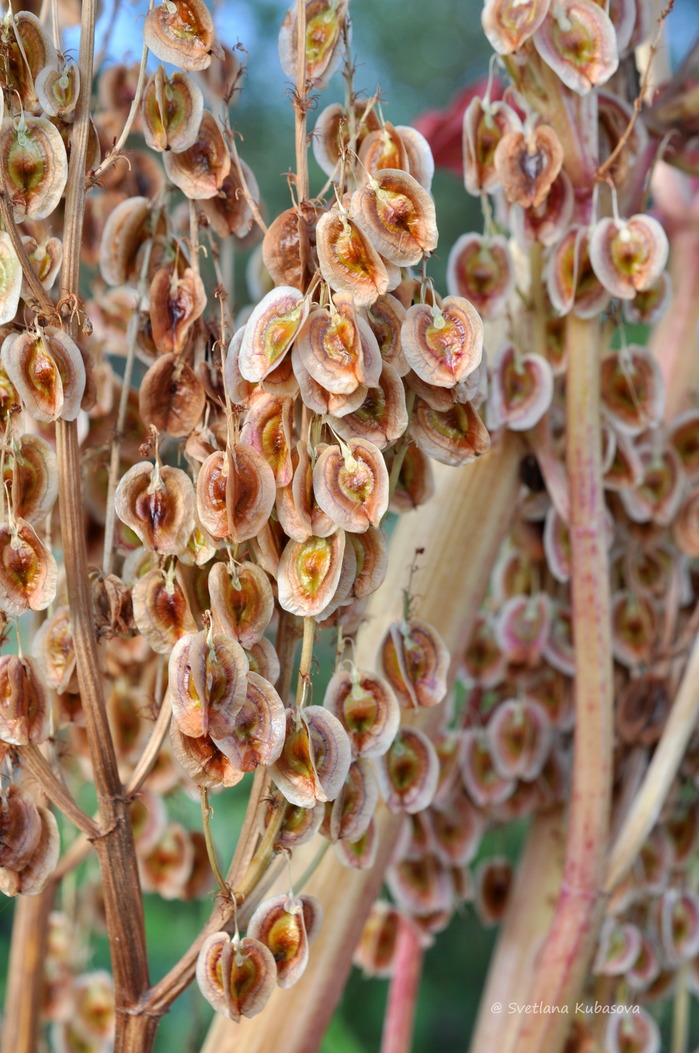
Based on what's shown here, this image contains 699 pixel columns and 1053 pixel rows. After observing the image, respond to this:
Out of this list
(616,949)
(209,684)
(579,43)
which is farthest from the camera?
(616,949)

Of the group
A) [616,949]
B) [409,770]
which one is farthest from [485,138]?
[616,949]

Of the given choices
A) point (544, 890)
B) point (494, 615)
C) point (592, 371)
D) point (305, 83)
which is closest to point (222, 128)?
point (305, 83)

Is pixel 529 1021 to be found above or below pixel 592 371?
below

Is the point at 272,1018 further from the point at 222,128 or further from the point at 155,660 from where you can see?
the point at 222,128

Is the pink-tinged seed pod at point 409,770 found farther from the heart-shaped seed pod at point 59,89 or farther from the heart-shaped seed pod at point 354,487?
the heart-shaped seed pod at point 59,89

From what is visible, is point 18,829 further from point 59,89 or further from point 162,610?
point 59,89

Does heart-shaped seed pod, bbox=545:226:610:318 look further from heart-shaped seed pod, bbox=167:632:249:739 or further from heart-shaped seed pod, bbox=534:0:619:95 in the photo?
heart-shaped seed pod, bbox=167:632:249:739
